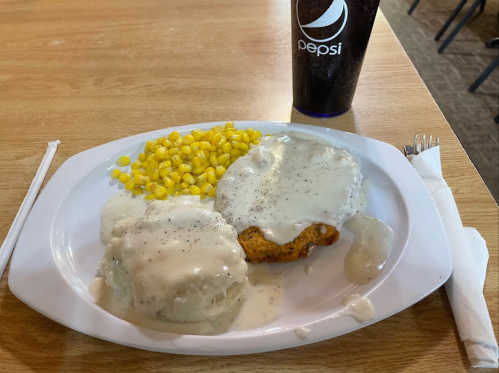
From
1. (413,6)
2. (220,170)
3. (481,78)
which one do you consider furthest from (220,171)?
(413,6)

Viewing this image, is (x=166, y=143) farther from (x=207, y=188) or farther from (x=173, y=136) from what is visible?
(x=207, y=188)

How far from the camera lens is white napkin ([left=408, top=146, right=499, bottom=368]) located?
1058 mm

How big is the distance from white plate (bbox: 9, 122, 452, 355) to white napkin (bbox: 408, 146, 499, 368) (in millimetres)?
68

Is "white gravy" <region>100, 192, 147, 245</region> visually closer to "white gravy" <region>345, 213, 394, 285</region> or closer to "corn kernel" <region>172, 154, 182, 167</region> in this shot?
"corn kernel" <region>172, 154, 182, 167</region>

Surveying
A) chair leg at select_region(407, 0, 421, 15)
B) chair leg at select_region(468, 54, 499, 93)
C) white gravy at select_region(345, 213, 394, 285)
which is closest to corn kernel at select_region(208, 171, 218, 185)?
white gravy at select_region(345, 213, 394, 285)

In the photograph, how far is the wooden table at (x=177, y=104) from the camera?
109cm

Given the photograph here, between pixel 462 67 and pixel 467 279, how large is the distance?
3841 millimetres

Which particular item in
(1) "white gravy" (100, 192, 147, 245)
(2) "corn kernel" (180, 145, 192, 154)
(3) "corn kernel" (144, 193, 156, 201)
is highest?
(2) "corn kernel" (180, 145, 192, 154)

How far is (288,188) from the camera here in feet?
4.67

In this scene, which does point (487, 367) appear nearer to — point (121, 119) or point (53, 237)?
point (53, 237)

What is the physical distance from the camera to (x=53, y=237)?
1.35 meters

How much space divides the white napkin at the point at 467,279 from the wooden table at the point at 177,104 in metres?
0.04

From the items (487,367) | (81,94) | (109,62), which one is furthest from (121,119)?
(487,367)

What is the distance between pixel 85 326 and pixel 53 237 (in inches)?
16.4
